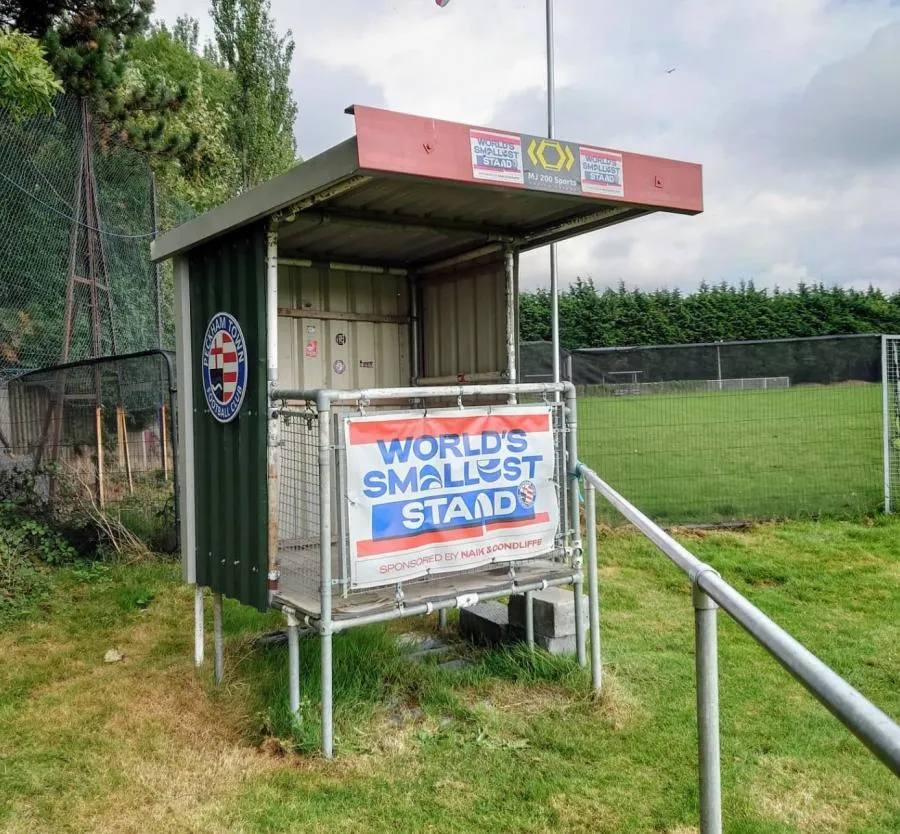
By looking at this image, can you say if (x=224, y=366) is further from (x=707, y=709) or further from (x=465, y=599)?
(x=707, y=709)

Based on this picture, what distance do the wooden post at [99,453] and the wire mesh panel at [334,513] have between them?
3620 millimetres

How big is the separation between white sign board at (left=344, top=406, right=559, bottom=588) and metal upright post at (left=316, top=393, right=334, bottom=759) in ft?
0.37

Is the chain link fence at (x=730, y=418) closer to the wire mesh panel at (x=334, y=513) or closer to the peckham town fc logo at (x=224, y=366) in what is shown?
the wire mesh panel at (x=334, y=513)

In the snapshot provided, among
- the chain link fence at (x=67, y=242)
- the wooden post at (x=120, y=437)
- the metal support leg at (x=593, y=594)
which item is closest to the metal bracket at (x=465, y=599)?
the metal support leg at (x=593, y=594)

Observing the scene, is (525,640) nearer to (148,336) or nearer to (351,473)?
(351,473)

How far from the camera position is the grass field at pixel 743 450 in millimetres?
8570

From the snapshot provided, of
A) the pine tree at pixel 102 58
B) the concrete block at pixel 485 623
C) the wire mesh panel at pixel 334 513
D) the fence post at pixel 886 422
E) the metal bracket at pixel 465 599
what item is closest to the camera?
the wire mesh panel at pixel 334 513

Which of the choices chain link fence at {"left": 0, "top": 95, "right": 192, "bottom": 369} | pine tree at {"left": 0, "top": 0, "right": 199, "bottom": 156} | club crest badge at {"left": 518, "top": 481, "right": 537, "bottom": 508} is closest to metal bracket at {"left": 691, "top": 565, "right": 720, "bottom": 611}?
club crest badge at {"left": 518, "top": 481, "right": 537, "bottom": 508}

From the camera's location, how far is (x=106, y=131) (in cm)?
955

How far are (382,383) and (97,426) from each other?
10.8ft

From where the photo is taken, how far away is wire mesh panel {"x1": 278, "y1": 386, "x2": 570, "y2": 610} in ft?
11.8

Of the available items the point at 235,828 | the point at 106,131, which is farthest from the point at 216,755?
the point at 106,131

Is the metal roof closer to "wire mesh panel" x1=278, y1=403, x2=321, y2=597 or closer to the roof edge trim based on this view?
the roof edge trim

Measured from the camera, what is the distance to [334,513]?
13.6ft
